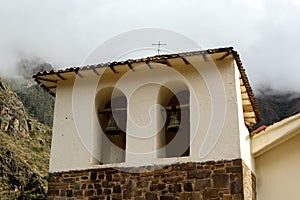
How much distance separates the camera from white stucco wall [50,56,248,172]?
8.38 m

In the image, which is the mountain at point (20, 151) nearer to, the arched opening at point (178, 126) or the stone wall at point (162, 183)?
the stone wall at point (162, 183)

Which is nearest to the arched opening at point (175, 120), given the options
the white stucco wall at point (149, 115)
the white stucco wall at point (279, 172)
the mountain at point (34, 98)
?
the white stucco wall at point (149, 115)

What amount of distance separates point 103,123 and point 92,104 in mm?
455

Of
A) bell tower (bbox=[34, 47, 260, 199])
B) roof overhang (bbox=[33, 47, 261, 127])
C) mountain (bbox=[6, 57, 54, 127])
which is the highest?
mountain (bbox=[6, 57, 54, 127])

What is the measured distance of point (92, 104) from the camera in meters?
9.25

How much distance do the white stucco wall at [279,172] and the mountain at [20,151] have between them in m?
22.4

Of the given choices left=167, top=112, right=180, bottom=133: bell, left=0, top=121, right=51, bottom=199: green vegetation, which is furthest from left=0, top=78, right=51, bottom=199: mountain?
left=167, top=112, right=180, bottom=133: bell

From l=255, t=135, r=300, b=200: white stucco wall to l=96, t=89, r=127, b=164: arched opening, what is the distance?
243 cm

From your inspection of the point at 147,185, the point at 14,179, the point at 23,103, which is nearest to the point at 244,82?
the point at 147,185

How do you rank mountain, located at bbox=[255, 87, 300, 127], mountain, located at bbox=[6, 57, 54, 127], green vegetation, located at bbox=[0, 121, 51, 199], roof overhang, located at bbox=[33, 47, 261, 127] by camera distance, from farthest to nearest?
mountain, located at bbox=[6, 57, 54, 127], green vegetation, located at bbox=[0, 121, 51, 199], mountain, located at bbox=[255, 87, 300, 127], roof overhang, located at bbox=[33, 47, 261, 127]

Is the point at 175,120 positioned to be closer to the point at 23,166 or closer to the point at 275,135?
the point at 275,135

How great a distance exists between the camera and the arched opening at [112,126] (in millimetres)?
9305

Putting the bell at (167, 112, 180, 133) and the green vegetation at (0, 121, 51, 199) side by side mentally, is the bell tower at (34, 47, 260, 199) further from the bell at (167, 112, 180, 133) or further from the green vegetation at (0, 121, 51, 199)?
the green vegetation at (0, 121, 51, 199)

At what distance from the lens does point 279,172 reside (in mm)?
9180
